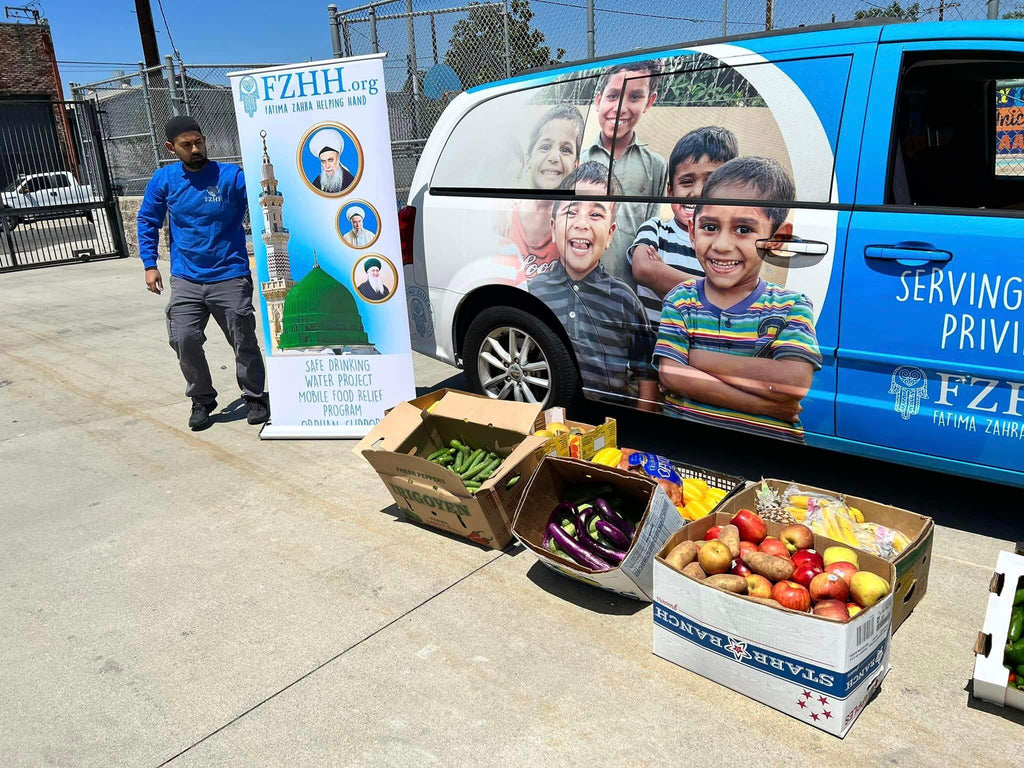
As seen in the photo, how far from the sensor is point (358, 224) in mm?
5020

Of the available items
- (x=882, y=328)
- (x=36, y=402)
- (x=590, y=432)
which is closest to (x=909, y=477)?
(x=882, y=328)

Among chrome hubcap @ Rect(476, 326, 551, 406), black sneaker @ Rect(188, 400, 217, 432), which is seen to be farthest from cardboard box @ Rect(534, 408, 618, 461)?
black sneaker @ Rect(188, 400, 217, 432)

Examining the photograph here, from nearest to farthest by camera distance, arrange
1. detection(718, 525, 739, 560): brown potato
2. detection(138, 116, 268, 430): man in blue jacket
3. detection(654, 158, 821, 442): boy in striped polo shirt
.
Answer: detection(718, 525, 739, 560): brown potato → detection(654, 158, 821, 442): boy in striped polo shirt → detection(138, 116, 268, 430): man in blue jacket

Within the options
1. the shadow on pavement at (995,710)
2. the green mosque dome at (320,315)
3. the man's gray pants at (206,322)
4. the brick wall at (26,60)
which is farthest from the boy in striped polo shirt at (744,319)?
the brick wall at (26,60)

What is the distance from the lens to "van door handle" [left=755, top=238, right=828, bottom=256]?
3459 mm

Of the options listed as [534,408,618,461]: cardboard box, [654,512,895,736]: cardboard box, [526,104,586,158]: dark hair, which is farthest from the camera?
[526,104,586,158]: dark hair

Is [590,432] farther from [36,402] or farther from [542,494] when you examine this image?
[36,402]

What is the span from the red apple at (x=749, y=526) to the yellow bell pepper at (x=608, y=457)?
2.94ft

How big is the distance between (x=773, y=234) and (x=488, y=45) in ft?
17.2

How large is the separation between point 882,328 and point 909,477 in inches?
48.6

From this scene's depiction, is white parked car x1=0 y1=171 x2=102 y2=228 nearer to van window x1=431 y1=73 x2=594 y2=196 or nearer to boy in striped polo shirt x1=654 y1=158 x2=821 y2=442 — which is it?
van window x1=431 y1=73 x2=594 y2=196

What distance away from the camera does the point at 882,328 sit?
3.35 metres

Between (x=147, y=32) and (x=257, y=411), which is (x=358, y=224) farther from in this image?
(x=147, y=32)

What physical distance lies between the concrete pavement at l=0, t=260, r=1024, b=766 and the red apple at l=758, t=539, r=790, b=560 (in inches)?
20.0
